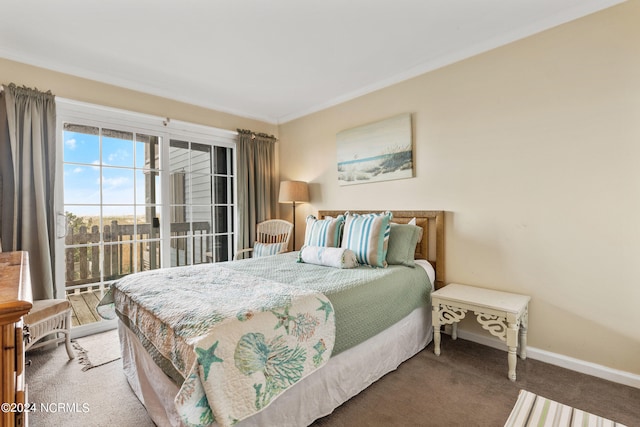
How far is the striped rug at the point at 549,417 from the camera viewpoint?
1.10 metres

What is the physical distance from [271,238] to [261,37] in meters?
2.41

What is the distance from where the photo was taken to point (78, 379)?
2.10 meters

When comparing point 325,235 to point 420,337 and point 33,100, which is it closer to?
point 420,337

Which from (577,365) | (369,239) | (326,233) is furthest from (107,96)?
(577,365)

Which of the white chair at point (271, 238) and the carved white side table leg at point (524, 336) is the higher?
the white chair at point (271, 238)

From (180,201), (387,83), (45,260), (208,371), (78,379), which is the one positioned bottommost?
(78,379)

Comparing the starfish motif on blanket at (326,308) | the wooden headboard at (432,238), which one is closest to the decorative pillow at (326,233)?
the wooden headboard at (432,238)

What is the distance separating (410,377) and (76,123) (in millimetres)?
3721

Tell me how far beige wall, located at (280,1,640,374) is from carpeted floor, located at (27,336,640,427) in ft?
0.99

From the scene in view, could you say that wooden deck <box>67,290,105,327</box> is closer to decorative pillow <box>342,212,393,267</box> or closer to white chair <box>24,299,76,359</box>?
white chair <box>24,299,76,359</box>

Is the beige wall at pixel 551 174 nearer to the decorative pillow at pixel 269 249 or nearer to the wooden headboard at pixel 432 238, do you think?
the wooden headboard at pixel 432 238

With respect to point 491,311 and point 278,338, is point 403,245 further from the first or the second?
point 278,338

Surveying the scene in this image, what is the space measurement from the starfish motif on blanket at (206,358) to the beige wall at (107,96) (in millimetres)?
2981

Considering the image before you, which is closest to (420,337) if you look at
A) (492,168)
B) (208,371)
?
(492,168)
